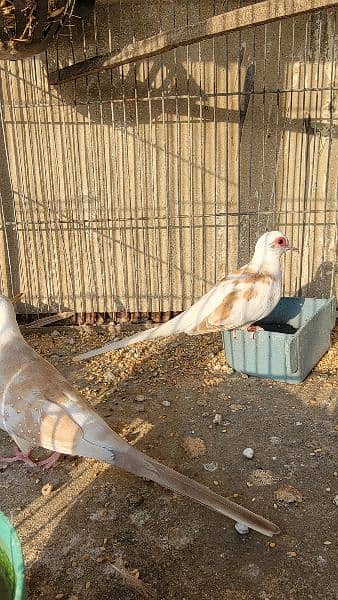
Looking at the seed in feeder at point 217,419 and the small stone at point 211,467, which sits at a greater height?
the seed in feeder at point 217,419

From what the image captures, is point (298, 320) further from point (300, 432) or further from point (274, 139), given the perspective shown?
point (274, 139)

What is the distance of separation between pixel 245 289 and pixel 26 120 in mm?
2154

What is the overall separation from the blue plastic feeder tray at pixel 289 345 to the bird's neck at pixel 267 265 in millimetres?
378

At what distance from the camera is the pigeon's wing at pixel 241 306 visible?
141 inches

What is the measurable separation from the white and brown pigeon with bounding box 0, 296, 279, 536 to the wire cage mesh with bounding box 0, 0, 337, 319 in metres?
1.70

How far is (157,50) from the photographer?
2.87 metres

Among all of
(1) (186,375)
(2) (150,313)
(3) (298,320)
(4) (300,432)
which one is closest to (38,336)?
(2) (150,313)

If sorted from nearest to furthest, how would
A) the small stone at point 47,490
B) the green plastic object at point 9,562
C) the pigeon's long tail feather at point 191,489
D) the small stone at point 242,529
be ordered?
the green plastic object at point 9,562, the pigeon's long tail feather at point 191,489, the small stone at point 242,529, the small stone at point 47,490

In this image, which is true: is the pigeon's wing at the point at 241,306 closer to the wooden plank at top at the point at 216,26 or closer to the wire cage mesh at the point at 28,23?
the wooden plank at top at the point at 216,26

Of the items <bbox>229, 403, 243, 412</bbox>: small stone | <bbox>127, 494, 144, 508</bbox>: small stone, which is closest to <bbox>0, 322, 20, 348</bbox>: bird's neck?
<bbox>127, 494, 144, 508</bbox>: small stone

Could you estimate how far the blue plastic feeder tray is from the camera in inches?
138

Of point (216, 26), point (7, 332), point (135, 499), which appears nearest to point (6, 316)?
point (7, 332)

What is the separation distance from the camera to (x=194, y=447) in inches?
121

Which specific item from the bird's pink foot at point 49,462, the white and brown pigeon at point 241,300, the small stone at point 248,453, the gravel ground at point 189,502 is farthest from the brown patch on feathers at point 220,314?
the bird's pink foot at point 49,462
